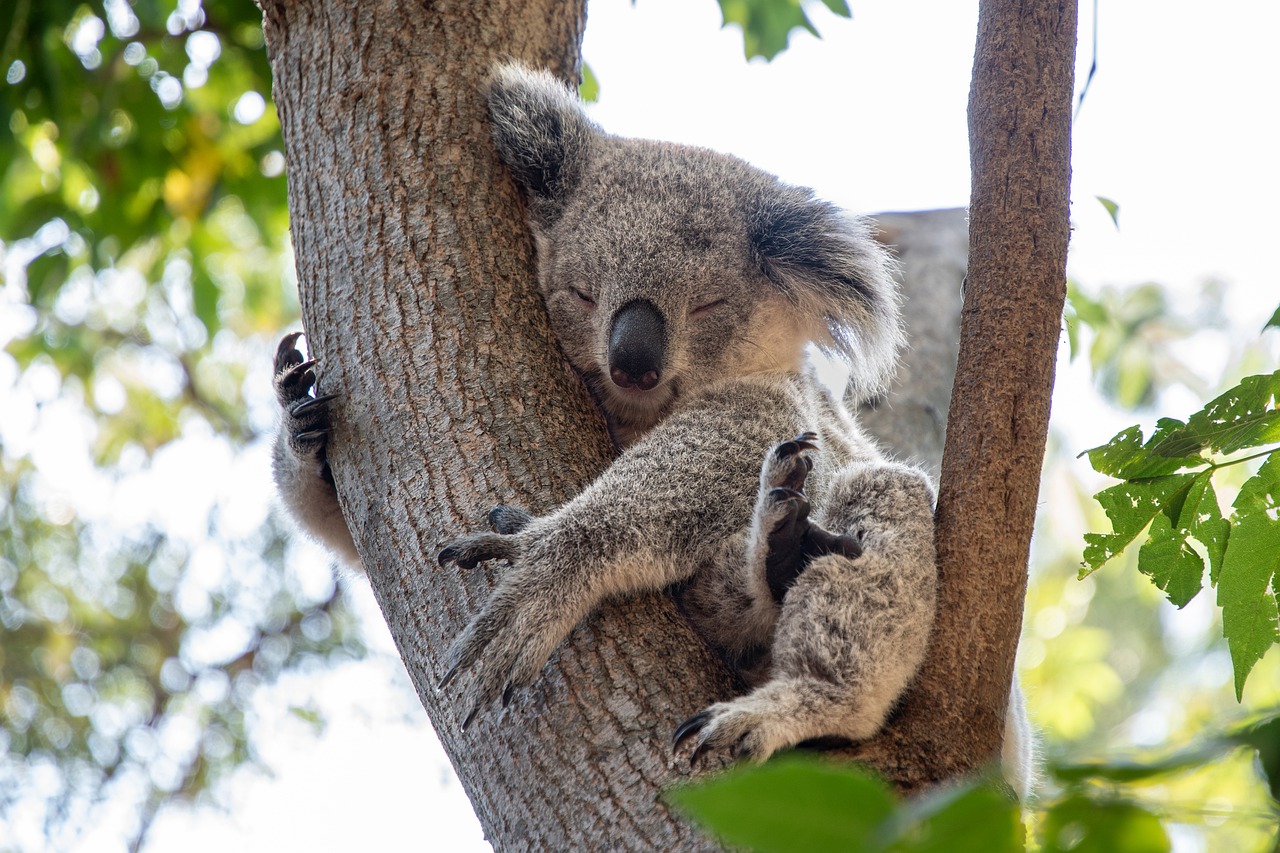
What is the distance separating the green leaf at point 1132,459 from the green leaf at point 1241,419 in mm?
93

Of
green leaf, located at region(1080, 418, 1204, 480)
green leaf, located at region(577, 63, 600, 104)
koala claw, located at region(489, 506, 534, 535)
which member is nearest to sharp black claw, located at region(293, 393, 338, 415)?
koala claw, located at region(489, 506, 534, 535)

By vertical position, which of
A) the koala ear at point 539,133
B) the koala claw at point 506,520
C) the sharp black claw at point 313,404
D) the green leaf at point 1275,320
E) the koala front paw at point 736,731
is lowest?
the koala front paw at point 736,731

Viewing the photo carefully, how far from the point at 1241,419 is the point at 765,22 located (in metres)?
2.93

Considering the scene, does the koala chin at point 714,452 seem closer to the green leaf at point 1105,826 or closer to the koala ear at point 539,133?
the koala ear at point 539,133

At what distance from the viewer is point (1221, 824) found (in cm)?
71

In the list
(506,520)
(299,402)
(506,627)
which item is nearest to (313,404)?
(299,402)

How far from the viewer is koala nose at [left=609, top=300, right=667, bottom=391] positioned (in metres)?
2.54

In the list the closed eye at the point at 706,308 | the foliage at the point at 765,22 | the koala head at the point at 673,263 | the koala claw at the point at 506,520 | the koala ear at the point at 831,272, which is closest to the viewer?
the koala claw at the point at 506,520

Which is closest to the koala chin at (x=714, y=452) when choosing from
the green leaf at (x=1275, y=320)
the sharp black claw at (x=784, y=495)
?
the sharp black claw at (x=784, y=495)

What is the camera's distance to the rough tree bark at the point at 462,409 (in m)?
1.67

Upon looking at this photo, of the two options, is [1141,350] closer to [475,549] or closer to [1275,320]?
[1275,320]

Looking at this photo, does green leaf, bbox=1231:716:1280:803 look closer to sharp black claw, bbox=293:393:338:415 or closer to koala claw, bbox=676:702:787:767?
koala claw, bbox=676:702:787:767

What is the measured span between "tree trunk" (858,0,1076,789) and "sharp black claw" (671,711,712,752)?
35 cm

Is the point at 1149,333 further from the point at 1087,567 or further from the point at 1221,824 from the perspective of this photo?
the point at 1221,824
